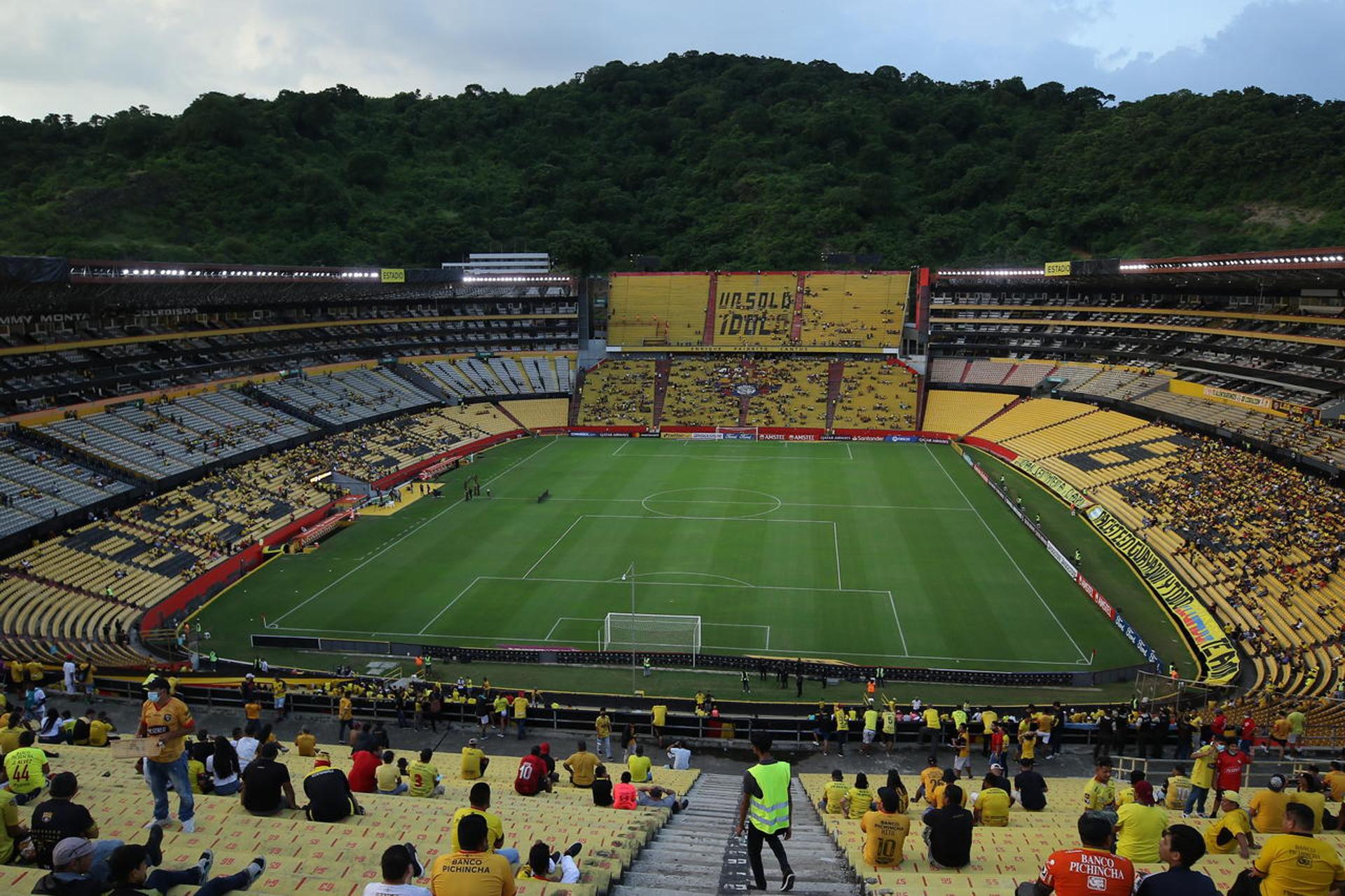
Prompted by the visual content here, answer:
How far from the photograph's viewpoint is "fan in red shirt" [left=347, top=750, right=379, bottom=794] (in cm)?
1255

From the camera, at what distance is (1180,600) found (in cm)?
3319

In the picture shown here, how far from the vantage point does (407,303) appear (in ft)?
270

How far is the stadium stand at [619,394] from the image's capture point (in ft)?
248

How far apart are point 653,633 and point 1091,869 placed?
24997 millimetres

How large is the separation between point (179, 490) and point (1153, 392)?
195 ft

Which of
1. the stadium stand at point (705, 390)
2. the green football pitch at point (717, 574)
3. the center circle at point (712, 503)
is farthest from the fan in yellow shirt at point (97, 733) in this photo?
the stadium stand at point (705, 390)

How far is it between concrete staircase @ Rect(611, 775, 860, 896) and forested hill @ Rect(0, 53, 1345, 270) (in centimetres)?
8458

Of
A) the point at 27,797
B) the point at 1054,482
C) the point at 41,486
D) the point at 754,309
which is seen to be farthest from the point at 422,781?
the point at 754,309

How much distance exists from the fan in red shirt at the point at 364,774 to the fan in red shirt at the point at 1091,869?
9.31 metres

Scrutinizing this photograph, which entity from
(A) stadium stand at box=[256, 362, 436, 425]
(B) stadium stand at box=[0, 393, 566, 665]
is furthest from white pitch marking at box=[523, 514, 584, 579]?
(A) stadium stand at box=[256, 362, 436, 425]

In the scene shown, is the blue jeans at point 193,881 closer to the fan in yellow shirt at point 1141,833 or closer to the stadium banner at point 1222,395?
the fan in yellow shirt at point 1141,833

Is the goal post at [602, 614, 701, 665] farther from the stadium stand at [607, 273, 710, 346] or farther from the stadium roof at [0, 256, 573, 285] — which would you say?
the stadium stand at [607, 273, 710, 346]

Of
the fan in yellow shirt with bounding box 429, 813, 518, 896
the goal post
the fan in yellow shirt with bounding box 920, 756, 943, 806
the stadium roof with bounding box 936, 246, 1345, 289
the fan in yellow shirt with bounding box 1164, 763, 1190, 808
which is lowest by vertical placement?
the goal post

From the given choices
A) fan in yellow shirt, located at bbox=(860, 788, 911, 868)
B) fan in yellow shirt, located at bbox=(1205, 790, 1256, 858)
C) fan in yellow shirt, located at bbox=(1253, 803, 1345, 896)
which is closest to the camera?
fan in yellow shirt, located at bbox=(1253, 803, 1345, 896)
